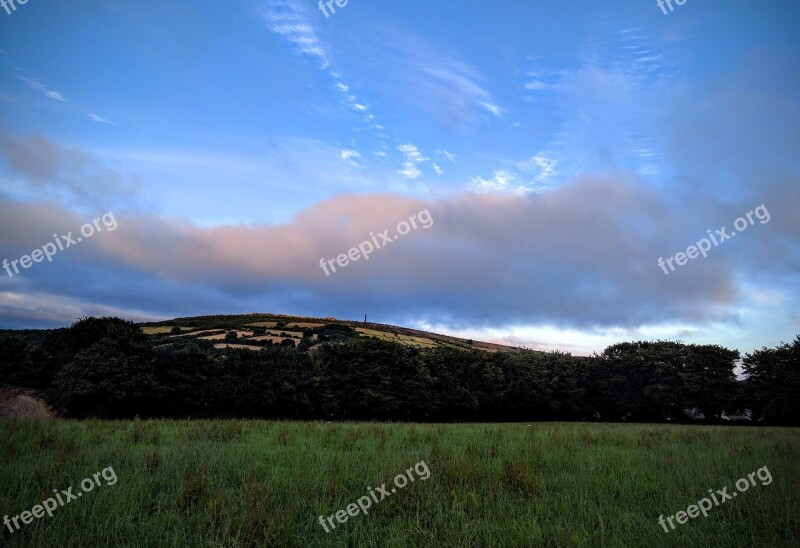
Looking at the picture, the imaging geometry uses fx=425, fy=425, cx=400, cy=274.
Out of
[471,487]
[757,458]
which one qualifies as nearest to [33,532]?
[471,487]

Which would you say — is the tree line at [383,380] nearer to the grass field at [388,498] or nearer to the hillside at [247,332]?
the hillside at [247,332]

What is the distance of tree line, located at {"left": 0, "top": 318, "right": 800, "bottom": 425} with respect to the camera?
2315cm

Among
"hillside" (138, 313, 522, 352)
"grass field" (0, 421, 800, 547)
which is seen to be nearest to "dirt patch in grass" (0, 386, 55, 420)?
"hillside" (138, 313, 522, 352)

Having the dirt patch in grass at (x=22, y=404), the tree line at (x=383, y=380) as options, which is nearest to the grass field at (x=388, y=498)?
the dirt patch in grass at (x=22, y=404)

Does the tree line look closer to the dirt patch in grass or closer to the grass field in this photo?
the dirt patch in grass

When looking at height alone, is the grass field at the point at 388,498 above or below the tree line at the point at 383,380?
below

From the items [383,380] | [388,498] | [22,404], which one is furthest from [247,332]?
[388,498]

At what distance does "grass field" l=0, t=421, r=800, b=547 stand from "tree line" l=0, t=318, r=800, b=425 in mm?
15706

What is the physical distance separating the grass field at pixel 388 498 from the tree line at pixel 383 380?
15706 millimetres

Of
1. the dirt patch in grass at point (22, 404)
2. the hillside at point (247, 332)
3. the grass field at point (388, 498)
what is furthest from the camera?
the hillside at point (247, 332)

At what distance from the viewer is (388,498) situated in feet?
18.7

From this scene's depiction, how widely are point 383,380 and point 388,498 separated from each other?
24997 millimetres

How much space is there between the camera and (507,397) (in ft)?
120

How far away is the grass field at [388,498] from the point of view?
467 cm
